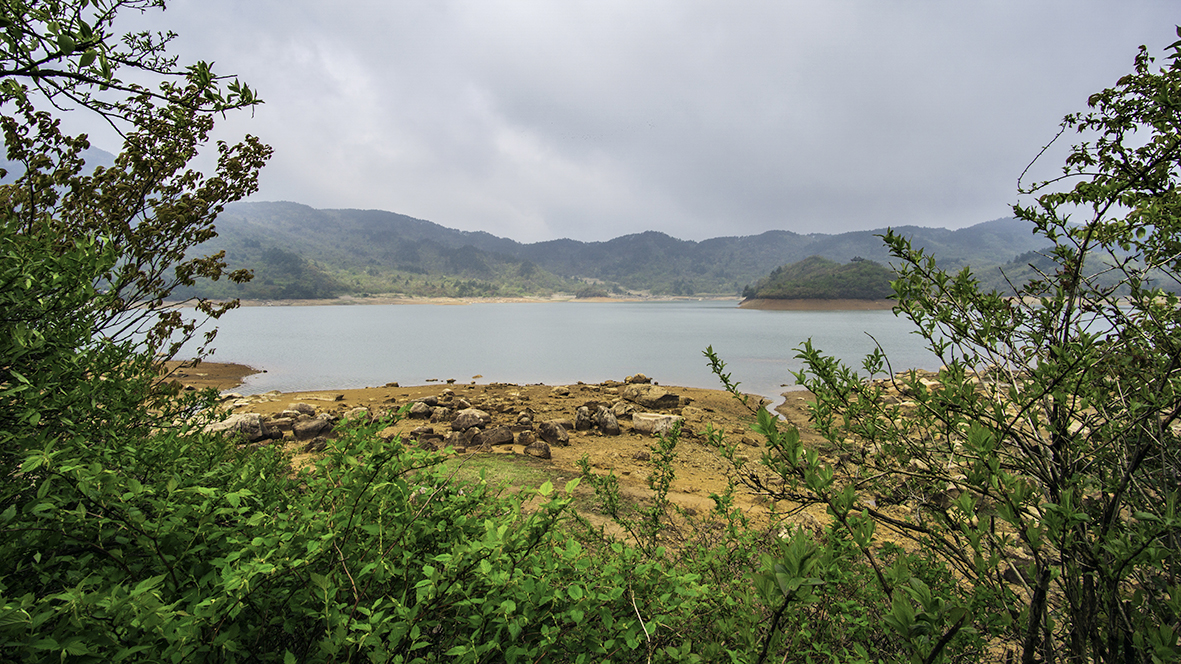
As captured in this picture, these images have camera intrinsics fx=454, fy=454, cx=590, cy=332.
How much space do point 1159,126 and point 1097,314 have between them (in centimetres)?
116

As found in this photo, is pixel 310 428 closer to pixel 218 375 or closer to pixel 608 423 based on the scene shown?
pixel 608 423

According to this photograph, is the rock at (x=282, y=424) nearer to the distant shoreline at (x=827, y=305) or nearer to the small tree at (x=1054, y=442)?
the small tree at (x=1054, y=442)

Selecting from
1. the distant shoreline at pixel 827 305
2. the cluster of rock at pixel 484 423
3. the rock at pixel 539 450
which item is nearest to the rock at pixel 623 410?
the cluster of rock at pixel 484 423

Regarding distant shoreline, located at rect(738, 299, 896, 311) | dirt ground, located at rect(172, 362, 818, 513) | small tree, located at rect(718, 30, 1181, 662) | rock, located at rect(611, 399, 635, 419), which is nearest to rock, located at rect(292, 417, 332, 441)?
dirt ground, located at rect(172, 362, 818, 513)

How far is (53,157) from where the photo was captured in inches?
166

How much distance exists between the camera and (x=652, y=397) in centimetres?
1619

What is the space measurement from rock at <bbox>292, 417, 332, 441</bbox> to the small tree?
12.5 meters

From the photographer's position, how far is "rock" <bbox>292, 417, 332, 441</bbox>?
11.6 metres

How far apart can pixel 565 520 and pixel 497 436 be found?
9.24 metres

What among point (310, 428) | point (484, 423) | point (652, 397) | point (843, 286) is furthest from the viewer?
point (843, 286)

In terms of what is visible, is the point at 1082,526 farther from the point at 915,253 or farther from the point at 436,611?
the point at 436,611

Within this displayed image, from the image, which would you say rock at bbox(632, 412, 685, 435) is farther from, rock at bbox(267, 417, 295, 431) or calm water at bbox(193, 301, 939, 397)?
rock at bbox(267, 417, 295, 431)

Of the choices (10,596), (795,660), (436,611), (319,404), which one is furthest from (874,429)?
(319,404)

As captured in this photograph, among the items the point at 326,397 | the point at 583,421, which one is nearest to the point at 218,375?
the point at 326,397
